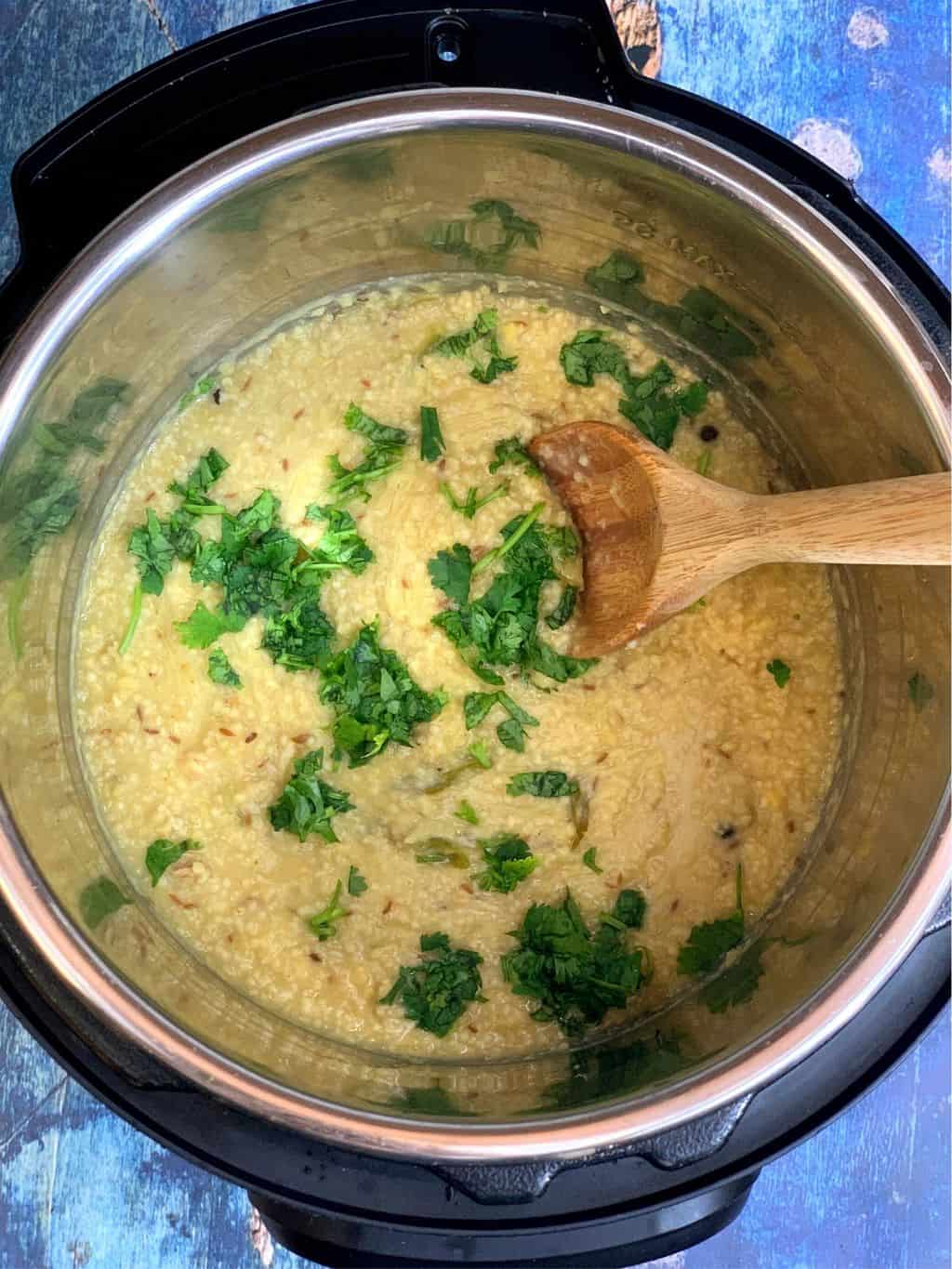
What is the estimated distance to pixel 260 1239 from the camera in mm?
1726

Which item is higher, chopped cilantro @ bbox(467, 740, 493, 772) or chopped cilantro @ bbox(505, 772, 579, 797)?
chopped cilantro @ bbox(467, 740, 493, 772)

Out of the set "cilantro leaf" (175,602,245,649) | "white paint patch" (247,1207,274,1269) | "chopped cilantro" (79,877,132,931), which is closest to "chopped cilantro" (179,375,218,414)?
"cilantro leaf" (175,602,245,649)

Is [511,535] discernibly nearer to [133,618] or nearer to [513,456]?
[513,456]

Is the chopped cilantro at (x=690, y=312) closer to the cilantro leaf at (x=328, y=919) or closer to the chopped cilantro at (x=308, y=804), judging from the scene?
the chopped cilantro at (x=308, y=804)

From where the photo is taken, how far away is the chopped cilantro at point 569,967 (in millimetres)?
Result: 1646

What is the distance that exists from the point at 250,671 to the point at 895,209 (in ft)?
3.68

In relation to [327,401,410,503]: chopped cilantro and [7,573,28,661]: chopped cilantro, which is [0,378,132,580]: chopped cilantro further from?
[327,401,410,503]: chopped cilantro

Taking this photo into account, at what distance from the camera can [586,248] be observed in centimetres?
164

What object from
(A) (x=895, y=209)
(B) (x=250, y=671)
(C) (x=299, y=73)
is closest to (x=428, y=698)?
(B) (x=250, y=671)

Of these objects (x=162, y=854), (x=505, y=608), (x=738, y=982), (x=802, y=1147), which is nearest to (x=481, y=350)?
(x=505, y=608)

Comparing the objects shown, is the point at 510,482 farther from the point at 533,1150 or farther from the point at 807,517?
the point at 533,1150

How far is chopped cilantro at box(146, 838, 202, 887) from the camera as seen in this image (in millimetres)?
1653

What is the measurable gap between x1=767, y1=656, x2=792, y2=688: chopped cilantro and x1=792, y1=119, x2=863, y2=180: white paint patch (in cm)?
70

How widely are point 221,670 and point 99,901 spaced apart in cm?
34
